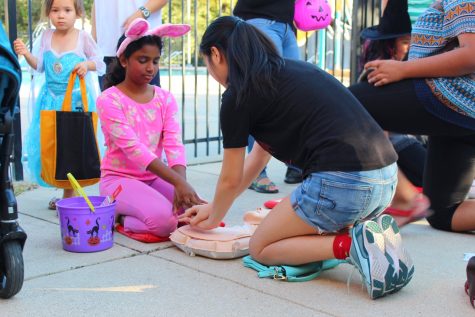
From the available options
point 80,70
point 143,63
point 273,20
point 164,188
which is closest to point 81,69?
point 80,70

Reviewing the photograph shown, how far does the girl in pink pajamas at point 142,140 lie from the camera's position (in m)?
3.67

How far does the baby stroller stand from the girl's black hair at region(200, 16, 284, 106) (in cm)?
89

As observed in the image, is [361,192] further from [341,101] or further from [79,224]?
[79,224]

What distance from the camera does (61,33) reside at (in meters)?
4.63

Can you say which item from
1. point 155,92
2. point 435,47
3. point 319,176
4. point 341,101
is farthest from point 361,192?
point 155,92

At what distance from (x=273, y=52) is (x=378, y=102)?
0.77 m

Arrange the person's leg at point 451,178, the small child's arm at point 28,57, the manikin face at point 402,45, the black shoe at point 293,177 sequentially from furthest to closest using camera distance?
the black shoe at point 293,177
the small child's arm at point 28,57
the manikin face at point 402,45
the person's leg at point 451,178

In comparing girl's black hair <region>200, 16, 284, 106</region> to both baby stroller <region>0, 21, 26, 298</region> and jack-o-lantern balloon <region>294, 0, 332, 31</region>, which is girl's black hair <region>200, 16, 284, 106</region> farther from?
jack-o-lantern balloon <region>294, 0, 332, 31</region>

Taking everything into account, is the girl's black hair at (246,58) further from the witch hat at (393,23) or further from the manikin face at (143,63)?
the witch hat at (393,23)

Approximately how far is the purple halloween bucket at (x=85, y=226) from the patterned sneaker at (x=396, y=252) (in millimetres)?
1418

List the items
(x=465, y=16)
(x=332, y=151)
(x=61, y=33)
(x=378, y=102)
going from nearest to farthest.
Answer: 1. (x=332, y=151)
2. (x=465, y=16)
3. (x=378, y=102)
4. (x=61, y=33)

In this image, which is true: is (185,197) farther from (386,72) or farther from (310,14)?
(310,14)

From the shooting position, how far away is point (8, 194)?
2643 millimetres

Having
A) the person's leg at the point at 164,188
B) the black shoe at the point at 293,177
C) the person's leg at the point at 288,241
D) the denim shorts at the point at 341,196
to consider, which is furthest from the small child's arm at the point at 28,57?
the denim shorts at the point at 341,196
